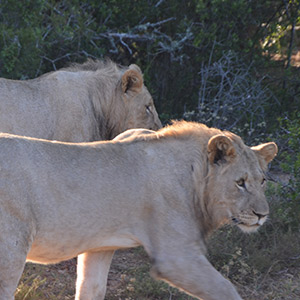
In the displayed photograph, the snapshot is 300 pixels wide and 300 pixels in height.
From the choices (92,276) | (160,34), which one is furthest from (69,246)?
(160,34)

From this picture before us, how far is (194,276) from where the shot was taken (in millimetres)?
3900

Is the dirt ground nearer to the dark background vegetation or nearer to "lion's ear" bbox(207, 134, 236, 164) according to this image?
"lion's ear" bbox(207, 134, 236, 164)

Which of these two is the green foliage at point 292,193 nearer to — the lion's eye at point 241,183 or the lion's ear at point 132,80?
the lion's ear at point 132,80

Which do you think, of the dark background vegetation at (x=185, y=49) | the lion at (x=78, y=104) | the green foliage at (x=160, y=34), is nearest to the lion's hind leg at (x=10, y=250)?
the lion at (x=78, y=104)

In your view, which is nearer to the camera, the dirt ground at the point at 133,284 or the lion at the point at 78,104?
the dirt ground at the point at 133,284

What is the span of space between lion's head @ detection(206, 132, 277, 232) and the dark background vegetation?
2.97m

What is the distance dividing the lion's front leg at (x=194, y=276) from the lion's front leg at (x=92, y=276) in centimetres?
57

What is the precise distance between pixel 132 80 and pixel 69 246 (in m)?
3.10

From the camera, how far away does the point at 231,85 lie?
8.25m

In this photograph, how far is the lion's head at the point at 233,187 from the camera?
4.18m

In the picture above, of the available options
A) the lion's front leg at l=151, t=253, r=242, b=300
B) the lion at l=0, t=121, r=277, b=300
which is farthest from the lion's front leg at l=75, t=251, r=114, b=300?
the lion's front leg at l=151, t=253, r=242, b=300

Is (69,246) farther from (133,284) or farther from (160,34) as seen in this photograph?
(160,34)

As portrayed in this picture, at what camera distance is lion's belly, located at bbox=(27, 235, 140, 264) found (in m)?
3.88

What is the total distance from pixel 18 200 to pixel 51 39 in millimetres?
4799
